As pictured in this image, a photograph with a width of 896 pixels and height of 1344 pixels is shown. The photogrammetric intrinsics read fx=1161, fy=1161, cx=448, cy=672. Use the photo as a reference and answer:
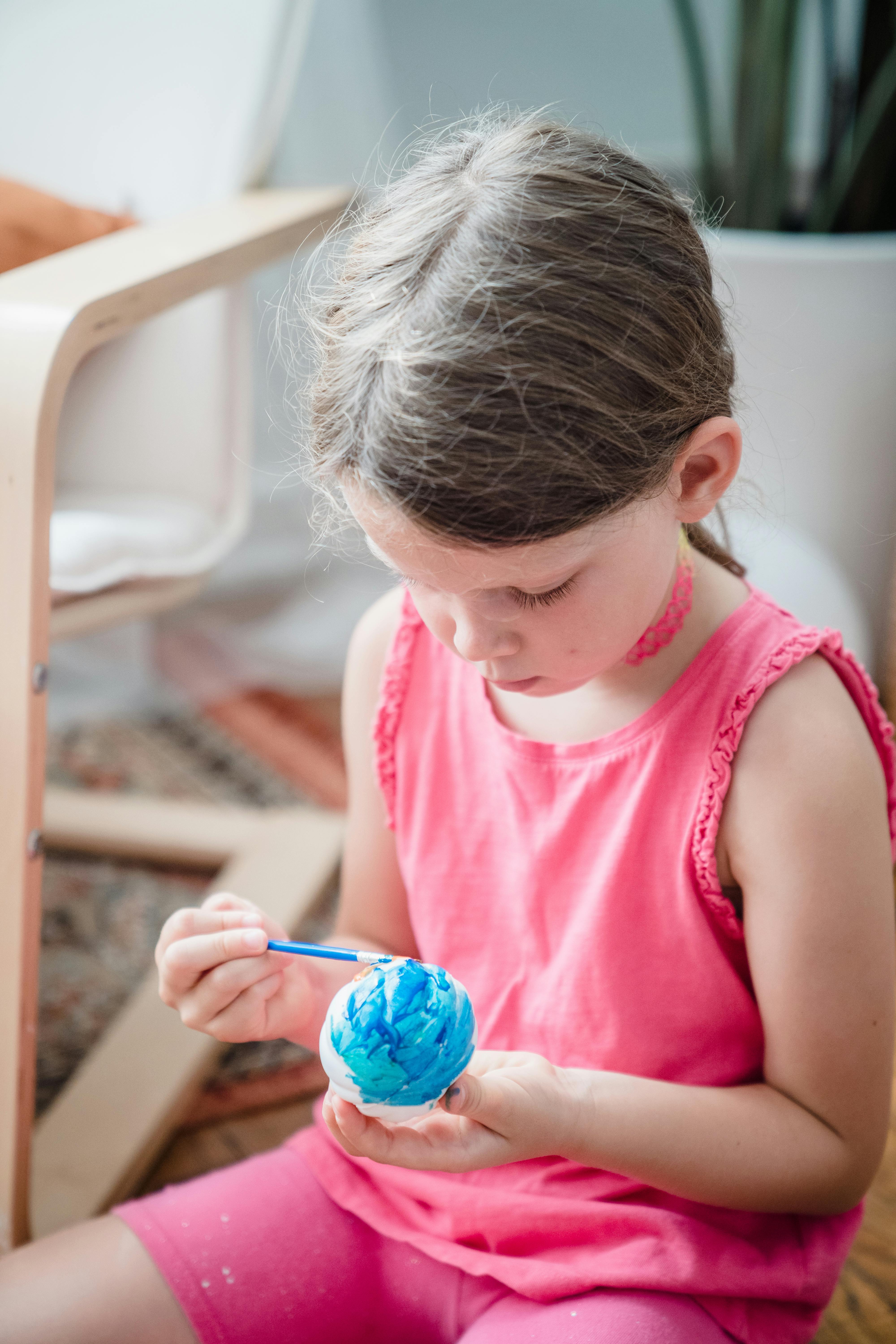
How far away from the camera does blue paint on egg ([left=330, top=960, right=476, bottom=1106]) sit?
51cm

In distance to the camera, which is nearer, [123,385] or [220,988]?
[220,988]

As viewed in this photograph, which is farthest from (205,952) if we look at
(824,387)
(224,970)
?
(824,387)

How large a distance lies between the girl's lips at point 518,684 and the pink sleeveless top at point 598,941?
0.08m

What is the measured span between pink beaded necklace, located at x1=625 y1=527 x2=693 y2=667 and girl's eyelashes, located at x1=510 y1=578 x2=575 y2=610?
11 cm

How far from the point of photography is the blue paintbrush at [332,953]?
56 cm

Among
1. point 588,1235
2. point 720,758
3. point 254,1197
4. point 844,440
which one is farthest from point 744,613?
point 844,440

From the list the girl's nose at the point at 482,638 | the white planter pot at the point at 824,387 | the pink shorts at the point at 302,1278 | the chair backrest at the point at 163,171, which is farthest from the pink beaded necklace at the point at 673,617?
the chair backrest at the point at 163,171

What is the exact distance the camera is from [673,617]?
2.13 ft

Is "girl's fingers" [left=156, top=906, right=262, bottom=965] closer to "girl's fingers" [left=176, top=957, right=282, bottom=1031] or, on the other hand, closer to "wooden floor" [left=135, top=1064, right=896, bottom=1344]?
"girl's fingers" [left=176, top=957, right=282, bottom=1031]

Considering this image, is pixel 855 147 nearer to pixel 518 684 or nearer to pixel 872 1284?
pixel 518 684

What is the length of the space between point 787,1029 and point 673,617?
0.23 meters

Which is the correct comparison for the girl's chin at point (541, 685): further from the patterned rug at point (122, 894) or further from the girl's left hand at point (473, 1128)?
the patterned rug at point (122, 894)

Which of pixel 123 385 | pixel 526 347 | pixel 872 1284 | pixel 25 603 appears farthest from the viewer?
pixel 123 385

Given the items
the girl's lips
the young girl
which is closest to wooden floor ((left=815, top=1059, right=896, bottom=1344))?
the young girl
